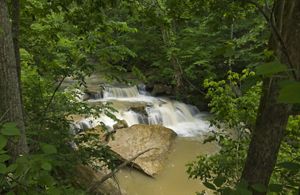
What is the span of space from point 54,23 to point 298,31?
3.61 m

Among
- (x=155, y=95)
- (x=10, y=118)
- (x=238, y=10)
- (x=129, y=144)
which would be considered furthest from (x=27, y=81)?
(x=155, y=95)

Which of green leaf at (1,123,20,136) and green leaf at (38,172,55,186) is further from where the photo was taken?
green leaf at (38,172,55,186)

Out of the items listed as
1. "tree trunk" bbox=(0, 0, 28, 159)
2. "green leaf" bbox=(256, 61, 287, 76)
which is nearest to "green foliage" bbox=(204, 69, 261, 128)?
"tree trunk" bbox=(0, 0, 28, 159)

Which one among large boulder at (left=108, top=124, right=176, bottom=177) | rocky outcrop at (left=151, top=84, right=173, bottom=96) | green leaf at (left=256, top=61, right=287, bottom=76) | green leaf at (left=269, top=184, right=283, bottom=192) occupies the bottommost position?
large boulder at (left=108, top=124, right=176, bottom=177)

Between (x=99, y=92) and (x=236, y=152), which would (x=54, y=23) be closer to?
(x=236, y=152)

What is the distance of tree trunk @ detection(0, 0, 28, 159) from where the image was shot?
2.39 metres

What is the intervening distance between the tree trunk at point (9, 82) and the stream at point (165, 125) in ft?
10.6

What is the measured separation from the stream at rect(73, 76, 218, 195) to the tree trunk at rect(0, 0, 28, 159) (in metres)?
3.22

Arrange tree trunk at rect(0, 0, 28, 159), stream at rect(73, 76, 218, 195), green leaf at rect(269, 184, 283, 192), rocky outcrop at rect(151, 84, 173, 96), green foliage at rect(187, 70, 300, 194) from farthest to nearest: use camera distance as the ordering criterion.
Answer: rocky outcrop at rect(151, 84, 173, 96)
stream at rect(73, 76, 218, 195)
green foliage at rect(187, 70, 300, 194)
tree trunk at rect(0, 0, 28, 159)
green leaf at rect(269, 184, 283, 192)

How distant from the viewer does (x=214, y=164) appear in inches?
174

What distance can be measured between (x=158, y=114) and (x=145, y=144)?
9.18 ft

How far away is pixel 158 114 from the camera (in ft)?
38.2

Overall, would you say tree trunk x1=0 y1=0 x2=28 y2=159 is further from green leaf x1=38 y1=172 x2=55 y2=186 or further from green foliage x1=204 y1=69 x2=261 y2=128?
green foliage x1=204 y1=69 x2=261 y2=128

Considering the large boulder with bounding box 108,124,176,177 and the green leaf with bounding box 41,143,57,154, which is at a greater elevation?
the green leaf with bounding box 41,143,57,154
